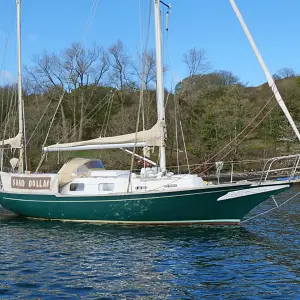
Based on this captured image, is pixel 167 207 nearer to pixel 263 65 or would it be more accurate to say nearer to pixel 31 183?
pixel 263 65

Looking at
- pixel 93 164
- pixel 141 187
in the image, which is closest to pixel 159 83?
pixel 141 187

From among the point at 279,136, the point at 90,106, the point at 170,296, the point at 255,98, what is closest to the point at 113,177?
the point at 170,296

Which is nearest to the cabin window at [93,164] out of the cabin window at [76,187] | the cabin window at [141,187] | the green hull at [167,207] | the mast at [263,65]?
the cabin window at [76,187]

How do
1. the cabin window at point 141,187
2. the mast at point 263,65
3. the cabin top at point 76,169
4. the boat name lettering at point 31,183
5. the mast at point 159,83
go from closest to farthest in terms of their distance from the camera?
1. the mast at point 263,65
2. the cabin window at point 141,187
3. the mast at point 159,83
4. the boat name lettering at point 31,183
5. the cabin top at point 76,169

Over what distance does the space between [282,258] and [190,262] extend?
3.28 m

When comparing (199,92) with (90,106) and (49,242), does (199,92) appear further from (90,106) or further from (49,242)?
(49,242)

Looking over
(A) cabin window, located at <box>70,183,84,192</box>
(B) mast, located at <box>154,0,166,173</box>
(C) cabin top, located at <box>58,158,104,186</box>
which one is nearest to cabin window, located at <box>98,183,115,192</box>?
(A) cabin window, located at <box>70,183,84,192</box>

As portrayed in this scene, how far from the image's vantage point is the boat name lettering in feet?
79.8

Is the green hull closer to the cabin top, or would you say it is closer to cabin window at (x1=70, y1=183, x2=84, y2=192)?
cabin window at (x1=70, y1=183, x2=84, y2=192)

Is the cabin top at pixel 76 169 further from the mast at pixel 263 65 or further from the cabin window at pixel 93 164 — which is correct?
the mast at pixel 263 65

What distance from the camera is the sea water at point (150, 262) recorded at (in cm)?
1221

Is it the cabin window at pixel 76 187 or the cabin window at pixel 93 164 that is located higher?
the cabin window at pixel 93 164

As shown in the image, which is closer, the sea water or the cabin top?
the sea water

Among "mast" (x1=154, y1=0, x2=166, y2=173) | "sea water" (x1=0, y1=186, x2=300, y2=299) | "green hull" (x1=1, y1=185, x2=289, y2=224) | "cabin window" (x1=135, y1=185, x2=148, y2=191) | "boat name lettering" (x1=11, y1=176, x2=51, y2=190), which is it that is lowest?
"sea water" (x1=0, y1=186, x2=300, y2=299)
